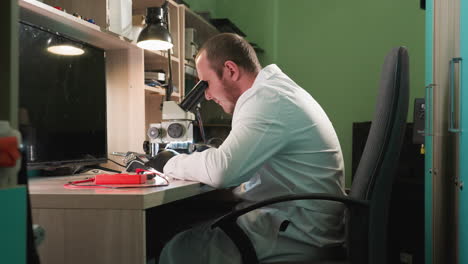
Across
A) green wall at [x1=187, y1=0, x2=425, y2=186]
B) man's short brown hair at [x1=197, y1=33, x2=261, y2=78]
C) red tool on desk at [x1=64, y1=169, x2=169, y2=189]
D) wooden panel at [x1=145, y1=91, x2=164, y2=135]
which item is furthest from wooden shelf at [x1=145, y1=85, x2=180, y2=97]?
green wall at [x1=187, y1=0, x2=425, y2=186]

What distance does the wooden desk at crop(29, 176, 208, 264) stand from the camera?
87 centimetres

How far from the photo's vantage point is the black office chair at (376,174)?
981 millimetres

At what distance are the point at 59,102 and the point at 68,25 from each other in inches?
13.1

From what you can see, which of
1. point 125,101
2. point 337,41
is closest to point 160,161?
point 125,101

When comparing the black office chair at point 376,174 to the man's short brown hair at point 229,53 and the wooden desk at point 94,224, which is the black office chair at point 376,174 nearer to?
the wooden desk at point 94,224

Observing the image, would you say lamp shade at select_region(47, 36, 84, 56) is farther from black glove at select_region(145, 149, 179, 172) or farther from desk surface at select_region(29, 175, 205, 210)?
desk surface at select_region(29, 175, 205, 210)

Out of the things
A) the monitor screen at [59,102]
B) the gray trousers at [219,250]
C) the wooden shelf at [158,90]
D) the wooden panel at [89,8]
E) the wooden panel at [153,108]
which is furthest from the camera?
the wooden panel at [153,108]

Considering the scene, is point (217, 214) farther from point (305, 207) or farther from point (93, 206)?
point (93, 206)

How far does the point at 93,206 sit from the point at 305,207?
22.6 inches

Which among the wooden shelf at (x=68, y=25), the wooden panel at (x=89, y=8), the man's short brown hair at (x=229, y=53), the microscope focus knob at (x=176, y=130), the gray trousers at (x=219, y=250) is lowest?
the gray trousers at (x=219, y=250)

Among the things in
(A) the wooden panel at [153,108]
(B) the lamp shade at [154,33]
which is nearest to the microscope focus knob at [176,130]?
(B) the lamp shade at [154,33]

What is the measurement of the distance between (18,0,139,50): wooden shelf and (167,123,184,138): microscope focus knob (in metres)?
0.51

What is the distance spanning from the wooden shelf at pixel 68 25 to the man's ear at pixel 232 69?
0.57 m

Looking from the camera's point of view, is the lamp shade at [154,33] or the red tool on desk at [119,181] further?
the lamp shade at [154,33]
